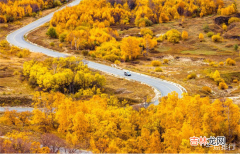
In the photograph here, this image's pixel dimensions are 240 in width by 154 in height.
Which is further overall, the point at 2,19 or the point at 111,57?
the point at 2,19

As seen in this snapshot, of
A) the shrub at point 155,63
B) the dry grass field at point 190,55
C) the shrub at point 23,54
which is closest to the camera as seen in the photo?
the dry grass field at point 190,55

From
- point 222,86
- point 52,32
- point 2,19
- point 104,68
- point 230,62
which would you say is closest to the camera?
point 222,86

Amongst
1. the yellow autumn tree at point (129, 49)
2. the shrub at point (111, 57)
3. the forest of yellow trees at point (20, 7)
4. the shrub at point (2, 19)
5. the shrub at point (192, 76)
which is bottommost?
the shrub at point (192, 76)

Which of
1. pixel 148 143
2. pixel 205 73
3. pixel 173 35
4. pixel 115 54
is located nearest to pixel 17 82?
pixel 115 54

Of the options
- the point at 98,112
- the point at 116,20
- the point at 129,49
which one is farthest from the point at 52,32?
the point at 98,112

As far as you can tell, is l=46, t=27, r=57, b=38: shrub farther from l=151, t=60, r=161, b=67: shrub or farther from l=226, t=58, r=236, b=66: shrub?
l=226, t=58, r=236, b=66: shrub

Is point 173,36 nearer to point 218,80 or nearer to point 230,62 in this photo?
point 230,62

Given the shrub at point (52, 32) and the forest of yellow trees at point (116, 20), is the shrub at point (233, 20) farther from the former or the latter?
the shrub at point (52, 32)

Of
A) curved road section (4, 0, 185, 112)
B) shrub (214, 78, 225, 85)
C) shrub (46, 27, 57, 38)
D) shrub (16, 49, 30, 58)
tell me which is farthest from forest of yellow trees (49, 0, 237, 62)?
shrub (214, 78, 225, 85)

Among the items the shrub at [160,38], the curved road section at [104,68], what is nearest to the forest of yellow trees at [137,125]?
the curved road section at [104,68]

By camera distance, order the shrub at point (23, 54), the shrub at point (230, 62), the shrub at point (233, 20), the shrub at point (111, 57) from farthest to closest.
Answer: the shrub at point (233, 20) → the shrub at point (111, 57) → the shrub at point (230, 62) → the shrub at point (23, 54)
